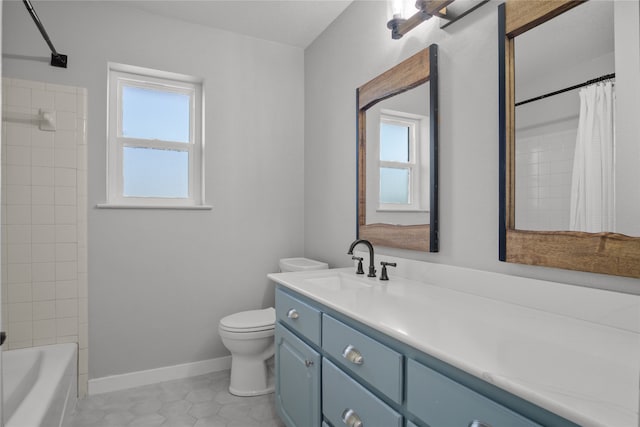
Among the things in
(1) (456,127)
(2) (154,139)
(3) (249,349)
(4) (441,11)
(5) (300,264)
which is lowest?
(3) (249,349)

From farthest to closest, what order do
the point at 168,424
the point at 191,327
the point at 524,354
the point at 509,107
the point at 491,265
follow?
the point at 191,327, the point at 168,424, the point at 491,265, the point at 509,107, the point at 524,354

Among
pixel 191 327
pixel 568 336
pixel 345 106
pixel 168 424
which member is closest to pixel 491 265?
pixel 568 336

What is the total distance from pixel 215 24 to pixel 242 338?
7.45 feet

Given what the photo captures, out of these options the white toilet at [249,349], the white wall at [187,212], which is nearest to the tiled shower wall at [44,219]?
the white wall at [187,212]

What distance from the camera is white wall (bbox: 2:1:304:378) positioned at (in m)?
2.29

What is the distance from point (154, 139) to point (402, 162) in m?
1.84

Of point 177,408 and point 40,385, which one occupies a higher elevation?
point 40,385

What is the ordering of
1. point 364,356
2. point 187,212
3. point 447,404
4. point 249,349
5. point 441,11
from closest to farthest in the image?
point 447,404 < point 364,356 < point 441,11 < point 249,349 < point 187,212

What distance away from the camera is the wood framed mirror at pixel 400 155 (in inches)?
66.1

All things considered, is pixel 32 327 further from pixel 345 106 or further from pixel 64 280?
pixel 345 106

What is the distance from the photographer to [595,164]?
1062 mm

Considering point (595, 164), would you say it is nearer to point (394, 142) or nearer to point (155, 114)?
point (394, 142)

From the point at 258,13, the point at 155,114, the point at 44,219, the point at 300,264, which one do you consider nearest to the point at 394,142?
the point at 300,264

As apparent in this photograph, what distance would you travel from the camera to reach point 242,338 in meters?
2.21
